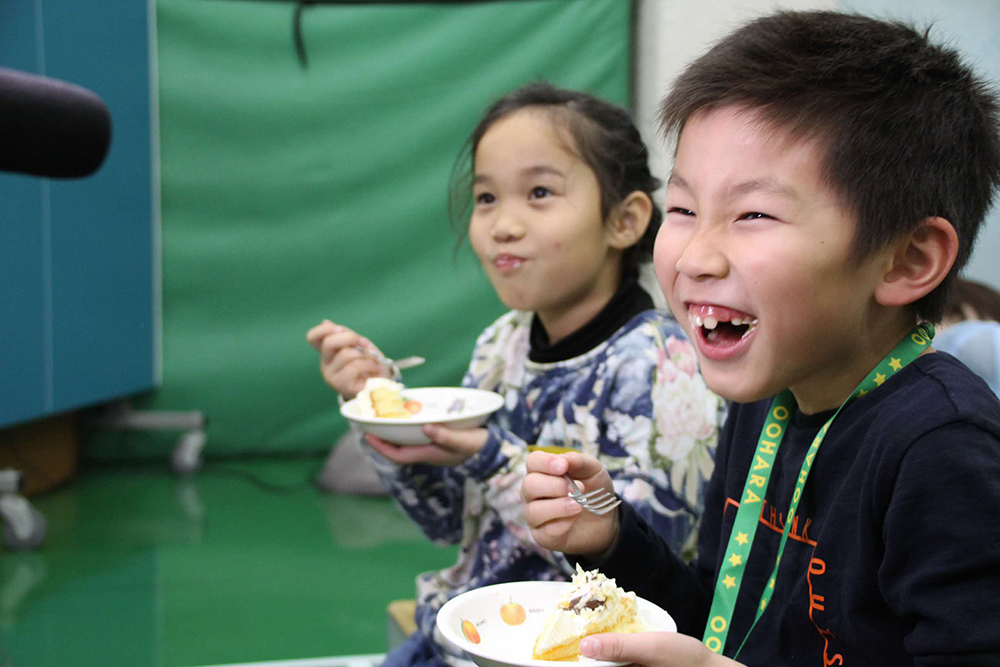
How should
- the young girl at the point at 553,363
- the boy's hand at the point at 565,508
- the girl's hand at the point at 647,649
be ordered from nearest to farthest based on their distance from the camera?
the girl's hand at the point at 647,649, the boy's hand at the point at 565,508, the young girl at the point at 553,363

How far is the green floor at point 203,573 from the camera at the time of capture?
2.30 meters

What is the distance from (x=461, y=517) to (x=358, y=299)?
2.47m

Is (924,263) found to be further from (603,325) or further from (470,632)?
(603,325)

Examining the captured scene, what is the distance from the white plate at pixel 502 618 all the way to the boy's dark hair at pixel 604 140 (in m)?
0.83

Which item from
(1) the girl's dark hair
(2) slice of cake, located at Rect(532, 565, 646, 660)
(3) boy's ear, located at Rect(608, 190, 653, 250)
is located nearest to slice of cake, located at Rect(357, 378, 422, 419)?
(3) boy's ear, located at Rect(608, 190, 653, 250)

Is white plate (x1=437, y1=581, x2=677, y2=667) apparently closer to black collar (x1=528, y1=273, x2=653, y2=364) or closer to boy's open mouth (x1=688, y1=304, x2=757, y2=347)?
boy's open mouth (x1=688, y1=304, x2=757, y2=347)

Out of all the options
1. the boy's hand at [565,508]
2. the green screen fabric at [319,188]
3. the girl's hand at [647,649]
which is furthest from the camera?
→ the green screen fabric at [319,188]

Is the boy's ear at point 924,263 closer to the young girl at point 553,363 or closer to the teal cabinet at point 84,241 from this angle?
the young girl at point 553,363

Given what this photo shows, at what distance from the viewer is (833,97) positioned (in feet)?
2.74

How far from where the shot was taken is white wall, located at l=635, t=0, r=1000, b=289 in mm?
1311

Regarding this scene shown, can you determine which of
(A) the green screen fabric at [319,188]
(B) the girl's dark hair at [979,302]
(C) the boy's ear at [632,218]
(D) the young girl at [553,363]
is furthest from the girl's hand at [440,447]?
(A) the green screen fabric at [319,188]

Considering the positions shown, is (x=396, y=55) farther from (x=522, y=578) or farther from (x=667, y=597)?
(x=667, y=597)

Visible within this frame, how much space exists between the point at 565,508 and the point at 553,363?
0.65m

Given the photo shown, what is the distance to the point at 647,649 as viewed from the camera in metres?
0.74
